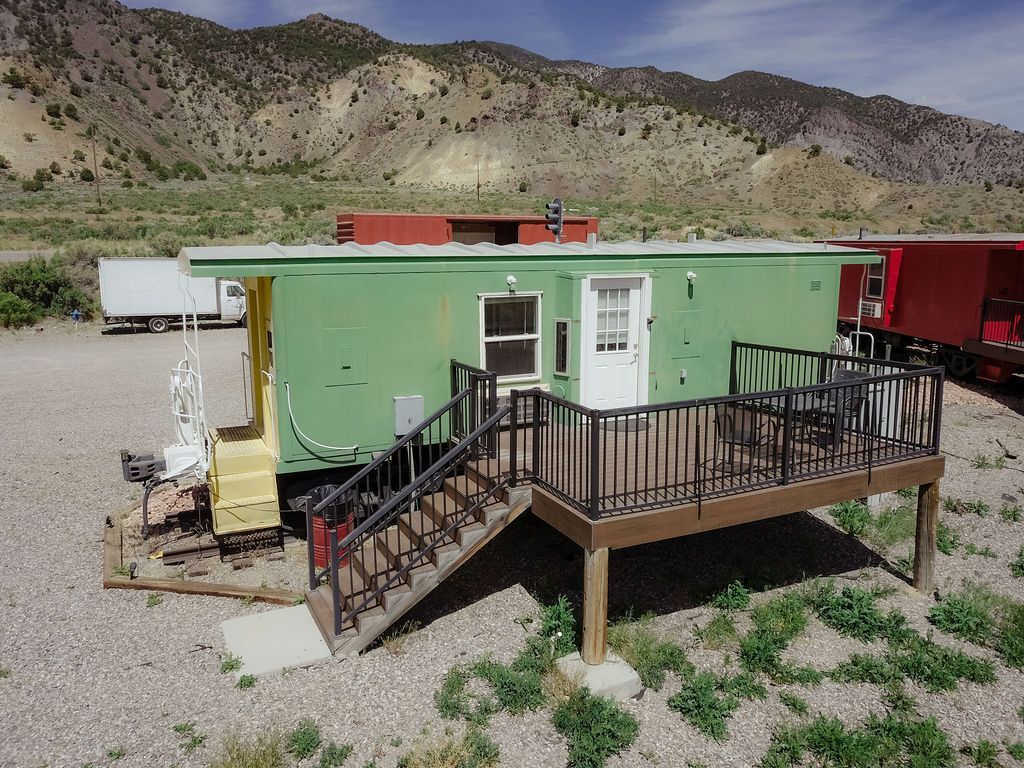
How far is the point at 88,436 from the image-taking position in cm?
1353

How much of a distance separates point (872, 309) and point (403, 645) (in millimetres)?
16631

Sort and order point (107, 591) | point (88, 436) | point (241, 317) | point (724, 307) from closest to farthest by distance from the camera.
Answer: point (107, 591) → point (724, 307) → point (88, 436) → point (241, 317)

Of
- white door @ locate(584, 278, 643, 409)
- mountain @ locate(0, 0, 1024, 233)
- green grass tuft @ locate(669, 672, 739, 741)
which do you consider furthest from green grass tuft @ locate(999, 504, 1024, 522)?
mountain @ locate(0, 0, 1024, 233)

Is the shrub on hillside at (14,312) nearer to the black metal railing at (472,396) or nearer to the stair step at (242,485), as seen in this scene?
the stair step at (242,485)

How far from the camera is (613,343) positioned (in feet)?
29.7

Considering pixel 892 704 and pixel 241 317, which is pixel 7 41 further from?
pixel 892 704

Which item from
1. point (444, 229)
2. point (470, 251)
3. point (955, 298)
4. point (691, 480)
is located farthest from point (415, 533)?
point (955, 298)

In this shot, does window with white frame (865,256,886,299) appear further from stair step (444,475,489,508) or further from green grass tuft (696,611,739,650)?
stair step (444,475,489,508)

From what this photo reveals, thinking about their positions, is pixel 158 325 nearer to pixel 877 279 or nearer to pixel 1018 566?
pixel 877 279

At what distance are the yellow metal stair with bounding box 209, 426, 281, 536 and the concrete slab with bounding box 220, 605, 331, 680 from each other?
1.21 m

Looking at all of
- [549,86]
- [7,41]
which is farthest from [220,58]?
[549,86]

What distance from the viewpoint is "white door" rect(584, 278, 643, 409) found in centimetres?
884

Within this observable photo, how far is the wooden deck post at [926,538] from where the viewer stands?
7.82m

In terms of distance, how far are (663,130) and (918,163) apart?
52.3 meters
